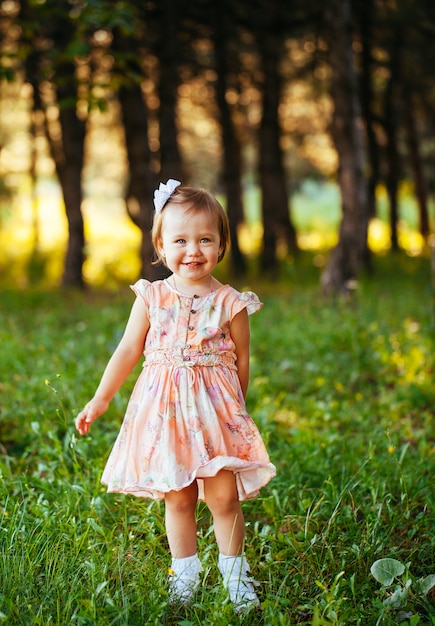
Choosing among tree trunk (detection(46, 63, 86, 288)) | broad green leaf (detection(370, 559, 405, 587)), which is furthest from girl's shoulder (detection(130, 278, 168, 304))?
tree trunk (detection(46, 63, 86, 288))

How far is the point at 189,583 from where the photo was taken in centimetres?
342

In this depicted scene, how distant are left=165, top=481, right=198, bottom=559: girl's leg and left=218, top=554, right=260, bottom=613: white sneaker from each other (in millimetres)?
157

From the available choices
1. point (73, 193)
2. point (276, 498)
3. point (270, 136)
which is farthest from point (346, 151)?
point (276, 498)

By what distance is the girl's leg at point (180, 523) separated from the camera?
3.50 metres

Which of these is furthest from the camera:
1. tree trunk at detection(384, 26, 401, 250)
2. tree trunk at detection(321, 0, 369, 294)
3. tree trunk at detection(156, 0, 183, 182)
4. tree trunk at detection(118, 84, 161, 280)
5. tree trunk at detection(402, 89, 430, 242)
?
tree trunk at detection(402, 89, 430, 242)

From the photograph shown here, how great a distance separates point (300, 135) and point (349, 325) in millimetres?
16320

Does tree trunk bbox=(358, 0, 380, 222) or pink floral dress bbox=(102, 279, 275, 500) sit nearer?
pink floral dress bbox=(102, 279, 275, 500)

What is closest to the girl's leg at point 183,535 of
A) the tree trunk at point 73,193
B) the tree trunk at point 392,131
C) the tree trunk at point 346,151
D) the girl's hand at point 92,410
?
the girl's hand at point 92,410

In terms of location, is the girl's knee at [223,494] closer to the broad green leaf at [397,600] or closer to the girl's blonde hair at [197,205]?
the broad green leaf at [397,600]

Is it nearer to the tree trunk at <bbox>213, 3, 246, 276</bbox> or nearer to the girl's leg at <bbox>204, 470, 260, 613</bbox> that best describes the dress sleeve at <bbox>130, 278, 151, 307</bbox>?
the girl's leg at <bbox>204, 470, 260, 613</bbox>

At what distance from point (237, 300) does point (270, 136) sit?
1318 centimetres

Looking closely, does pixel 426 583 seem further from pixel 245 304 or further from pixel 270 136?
pixel 270 136

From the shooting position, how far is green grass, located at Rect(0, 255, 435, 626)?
324 centimetres

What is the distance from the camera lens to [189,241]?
11.5 feet
